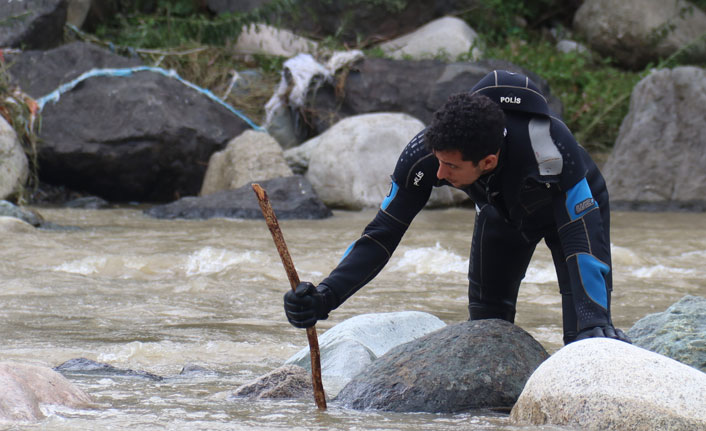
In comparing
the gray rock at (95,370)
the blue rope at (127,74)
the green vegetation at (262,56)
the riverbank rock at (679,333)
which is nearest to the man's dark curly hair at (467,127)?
the riverbank rock at (679,333)

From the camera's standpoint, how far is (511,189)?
3.27m

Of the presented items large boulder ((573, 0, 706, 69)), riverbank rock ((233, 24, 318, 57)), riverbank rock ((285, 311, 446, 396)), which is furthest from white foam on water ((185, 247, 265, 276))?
large boulder ((573, 0, 706, 69))

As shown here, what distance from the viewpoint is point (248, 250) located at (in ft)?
23.5

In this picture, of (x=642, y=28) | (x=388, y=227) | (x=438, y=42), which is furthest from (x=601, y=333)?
(x=642, y=28)

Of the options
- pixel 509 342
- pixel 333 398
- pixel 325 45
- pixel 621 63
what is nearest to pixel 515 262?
pixel 509 342

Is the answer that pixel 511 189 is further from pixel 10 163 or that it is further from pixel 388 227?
pixel 10 163

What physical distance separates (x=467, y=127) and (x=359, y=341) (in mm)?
1438

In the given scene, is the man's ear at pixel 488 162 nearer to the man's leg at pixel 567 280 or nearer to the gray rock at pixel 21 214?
the man's leg at pixel 567 280

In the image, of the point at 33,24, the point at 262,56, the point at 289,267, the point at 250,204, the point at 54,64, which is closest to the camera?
the point at 289,267

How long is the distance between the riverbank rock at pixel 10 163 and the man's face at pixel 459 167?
23.3 feet

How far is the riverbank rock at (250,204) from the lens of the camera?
904cm

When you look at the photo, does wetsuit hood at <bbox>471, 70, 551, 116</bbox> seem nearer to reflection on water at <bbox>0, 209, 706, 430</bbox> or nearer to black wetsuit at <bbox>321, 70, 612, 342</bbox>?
black wetsuit at <bbox>321, 70, 612, 342</bbox>

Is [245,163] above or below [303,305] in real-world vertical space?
above

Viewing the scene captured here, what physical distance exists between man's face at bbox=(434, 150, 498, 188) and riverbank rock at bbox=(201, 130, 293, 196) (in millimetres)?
6830
